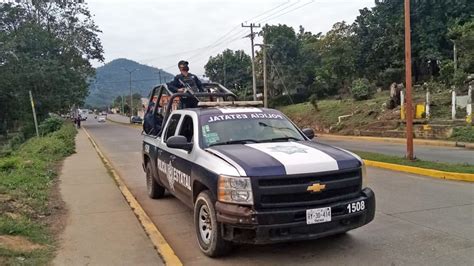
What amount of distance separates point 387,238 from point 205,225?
88.9 inches

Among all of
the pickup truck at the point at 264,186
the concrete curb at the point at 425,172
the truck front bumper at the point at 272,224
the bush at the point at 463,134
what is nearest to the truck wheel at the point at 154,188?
the pickup truck at the point at 264,186

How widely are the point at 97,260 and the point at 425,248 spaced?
3.71m

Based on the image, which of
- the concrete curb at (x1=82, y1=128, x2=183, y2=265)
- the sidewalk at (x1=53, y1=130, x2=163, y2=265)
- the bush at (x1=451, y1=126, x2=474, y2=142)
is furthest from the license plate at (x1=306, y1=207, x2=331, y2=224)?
the bush at (x1=451, y1=126, x2=474, y2=142)

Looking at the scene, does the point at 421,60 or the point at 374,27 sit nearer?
the point at 421,60

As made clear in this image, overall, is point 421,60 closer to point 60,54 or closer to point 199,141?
point 199,141

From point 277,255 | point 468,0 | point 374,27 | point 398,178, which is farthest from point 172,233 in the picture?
point 374,27

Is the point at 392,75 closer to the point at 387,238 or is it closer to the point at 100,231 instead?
the point at 387,238

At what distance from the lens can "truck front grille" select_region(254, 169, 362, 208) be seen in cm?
473

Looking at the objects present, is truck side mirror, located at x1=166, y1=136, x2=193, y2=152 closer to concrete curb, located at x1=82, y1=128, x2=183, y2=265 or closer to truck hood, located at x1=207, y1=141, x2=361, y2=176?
truck hood, located at x1=207, y1=141, x2=361, y2=176

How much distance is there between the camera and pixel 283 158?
197 inches

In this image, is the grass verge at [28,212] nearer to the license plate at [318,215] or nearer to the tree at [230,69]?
the license plate at [318,215]

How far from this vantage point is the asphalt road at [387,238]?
508 cm

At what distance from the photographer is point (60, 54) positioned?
53.8 meters

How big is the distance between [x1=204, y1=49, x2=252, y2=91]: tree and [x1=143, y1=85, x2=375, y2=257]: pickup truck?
7058cm
